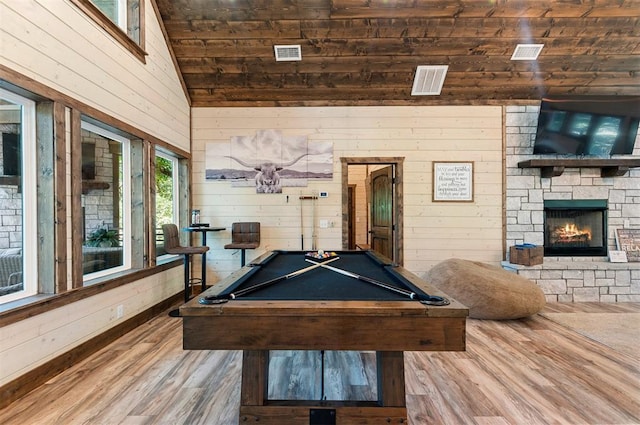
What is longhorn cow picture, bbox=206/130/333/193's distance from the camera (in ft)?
16.0

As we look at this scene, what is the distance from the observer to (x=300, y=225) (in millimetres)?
4926

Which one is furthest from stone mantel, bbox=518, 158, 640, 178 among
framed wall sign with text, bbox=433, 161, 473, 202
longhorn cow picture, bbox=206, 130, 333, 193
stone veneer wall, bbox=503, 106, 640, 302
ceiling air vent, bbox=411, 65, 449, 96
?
longhorn cow picture, bbox=206, 130, 333, 193

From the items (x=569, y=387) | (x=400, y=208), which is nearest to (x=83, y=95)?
(x=400, y=208)

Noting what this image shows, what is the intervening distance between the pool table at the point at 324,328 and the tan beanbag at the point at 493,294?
2.19 metres

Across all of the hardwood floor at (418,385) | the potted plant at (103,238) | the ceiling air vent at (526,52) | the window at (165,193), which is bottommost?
the hardwood floor at (418,385)

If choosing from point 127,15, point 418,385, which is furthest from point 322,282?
point 127,15

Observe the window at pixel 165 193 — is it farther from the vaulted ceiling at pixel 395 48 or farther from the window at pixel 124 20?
the window at pixel 124 20

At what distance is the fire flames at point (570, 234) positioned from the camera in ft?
16.0

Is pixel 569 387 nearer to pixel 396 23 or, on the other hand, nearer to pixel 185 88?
pixel 396 23

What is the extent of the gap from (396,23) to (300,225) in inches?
120

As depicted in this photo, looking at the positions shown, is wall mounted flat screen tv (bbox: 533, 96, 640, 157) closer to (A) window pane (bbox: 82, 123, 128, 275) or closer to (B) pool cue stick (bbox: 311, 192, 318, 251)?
(B) pool cue stick (bbox: 311, 192, 318, 251)

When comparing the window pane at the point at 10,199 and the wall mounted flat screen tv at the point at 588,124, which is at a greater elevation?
the wall mounted flat screen tv at the point at 588,124

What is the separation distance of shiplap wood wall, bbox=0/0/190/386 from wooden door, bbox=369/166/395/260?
3.35 metres

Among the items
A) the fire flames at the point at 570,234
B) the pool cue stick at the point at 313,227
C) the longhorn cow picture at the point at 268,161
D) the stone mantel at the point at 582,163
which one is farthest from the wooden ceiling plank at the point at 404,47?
the fire flames at the point at 570,234
